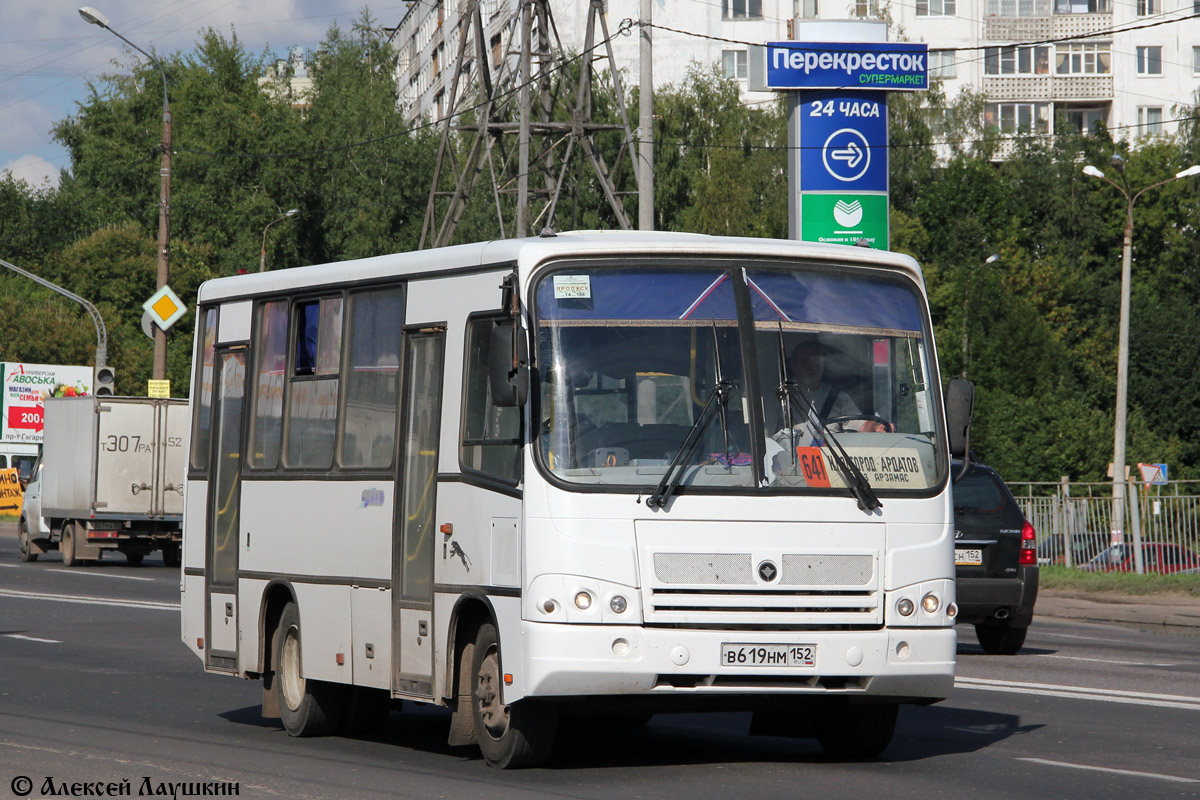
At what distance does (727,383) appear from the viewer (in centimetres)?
916

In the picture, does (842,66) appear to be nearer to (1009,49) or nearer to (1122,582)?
(1122,582)

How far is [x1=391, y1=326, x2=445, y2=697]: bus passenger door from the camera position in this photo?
9.84m

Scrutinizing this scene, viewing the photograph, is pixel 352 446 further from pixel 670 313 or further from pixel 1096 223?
pixel 1096 223

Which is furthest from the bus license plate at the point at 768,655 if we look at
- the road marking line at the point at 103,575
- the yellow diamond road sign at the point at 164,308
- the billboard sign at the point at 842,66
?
the yellow diamond road sign at the point at 164,308

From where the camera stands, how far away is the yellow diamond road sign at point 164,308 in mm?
33875

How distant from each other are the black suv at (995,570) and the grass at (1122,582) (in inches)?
377

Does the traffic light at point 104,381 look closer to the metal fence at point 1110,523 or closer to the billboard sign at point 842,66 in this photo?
the billboard sign at point 842,66

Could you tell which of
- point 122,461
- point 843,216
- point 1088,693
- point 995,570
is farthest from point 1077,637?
point 122,461

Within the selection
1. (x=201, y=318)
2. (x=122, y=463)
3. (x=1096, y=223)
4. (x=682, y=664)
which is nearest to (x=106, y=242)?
(x=1096, y=223)

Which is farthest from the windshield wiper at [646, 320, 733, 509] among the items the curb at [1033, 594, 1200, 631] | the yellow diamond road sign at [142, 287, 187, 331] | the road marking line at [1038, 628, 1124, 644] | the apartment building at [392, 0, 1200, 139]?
the apartment building at [392, 0, 1200, 139]

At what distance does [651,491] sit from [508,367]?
93 cm

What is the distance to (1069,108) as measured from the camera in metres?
87.0

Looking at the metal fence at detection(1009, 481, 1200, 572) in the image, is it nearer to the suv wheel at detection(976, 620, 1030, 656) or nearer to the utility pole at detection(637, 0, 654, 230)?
→ the utility pole at detection(637, 0, 654, 230)

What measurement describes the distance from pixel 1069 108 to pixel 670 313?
8182 centimetres
